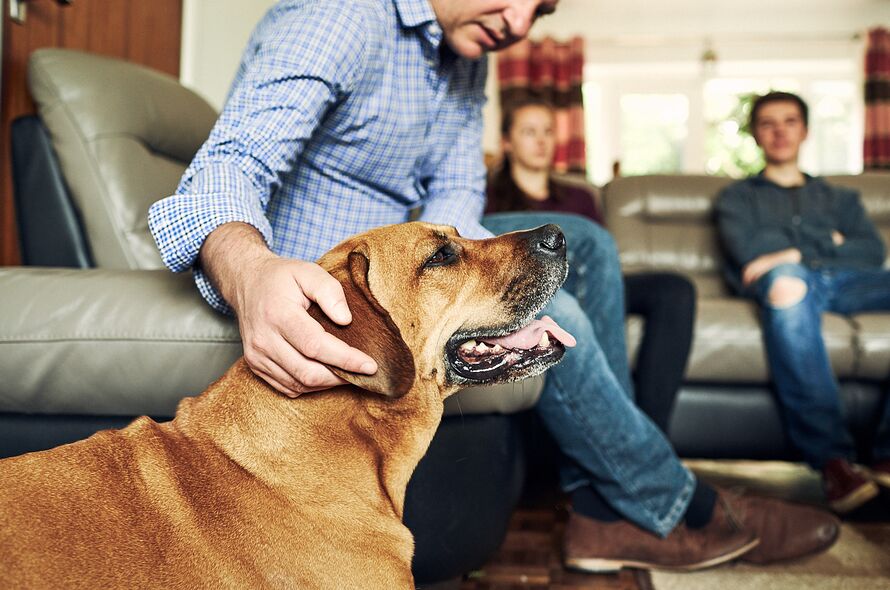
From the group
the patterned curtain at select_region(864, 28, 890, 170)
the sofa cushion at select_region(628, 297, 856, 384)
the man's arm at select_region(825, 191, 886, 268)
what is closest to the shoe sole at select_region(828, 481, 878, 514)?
the sofa cushion at select_region(628, 297, 856, 384)

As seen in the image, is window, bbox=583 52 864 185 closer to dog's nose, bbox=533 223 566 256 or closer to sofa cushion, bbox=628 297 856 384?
sofa cushion, bbox=628 297 856 384

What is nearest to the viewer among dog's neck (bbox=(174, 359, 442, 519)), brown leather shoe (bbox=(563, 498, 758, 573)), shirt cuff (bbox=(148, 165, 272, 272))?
dog's neck (bbox=(174, 359, 442, 519))

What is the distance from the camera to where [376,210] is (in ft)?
4.85

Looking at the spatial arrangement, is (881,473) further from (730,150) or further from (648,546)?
(730,150)

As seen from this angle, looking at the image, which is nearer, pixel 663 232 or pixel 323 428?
pixel 323 428

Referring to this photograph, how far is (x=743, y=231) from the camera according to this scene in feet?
8.70

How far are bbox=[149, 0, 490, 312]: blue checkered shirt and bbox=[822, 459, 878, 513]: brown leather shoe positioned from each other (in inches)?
44.8

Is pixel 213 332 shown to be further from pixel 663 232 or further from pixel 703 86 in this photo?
pixel 703 86

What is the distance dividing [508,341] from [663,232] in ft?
7.32

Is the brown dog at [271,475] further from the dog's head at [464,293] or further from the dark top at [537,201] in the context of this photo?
the dark top at [537,201]

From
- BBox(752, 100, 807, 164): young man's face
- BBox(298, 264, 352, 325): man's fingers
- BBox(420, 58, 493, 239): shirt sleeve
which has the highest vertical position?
BBox(752, 100, 807, 164): young man's face

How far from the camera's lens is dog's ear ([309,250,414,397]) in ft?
2.56

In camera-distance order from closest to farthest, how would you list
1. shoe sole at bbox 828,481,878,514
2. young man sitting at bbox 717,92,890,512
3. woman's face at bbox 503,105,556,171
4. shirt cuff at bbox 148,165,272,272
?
shirt cuff at bbox 148,165,272,272 → shoe sole at bbox 828,481,878,514 → young man sitting at bbox 717,92,890,512 → woman's face at bbox 503,105,556,171

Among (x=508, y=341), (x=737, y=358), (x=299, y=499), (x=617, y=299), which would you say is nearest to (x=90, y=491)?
(x=299, y=499)
